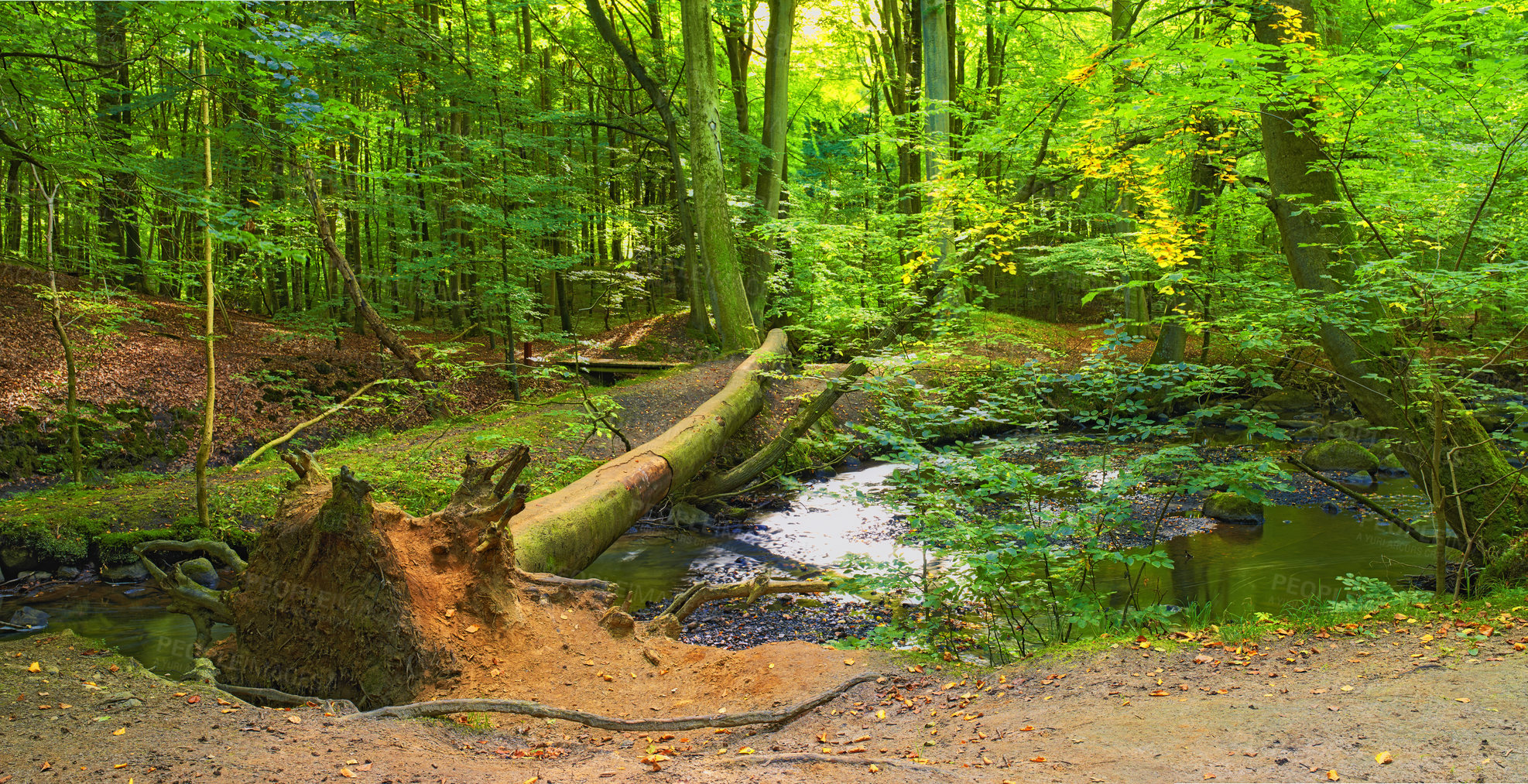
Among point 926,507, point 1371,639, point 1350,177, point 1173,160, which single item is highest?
point 1173,160

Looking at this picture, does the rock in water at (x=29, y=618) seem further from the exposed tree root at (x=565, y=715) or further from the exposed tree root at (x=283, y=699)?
the exposed tree root at (x=565, y=715)

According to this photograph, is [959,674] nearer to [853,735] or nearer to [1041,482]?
[853,735]

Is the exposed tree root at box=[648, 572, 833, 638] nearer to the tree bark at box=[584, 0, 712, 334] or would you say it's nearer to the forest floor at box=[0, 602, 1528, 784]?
the forest floor at box=[0, 602, 1528, 784]

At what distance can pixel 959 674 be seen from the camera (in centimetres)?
391

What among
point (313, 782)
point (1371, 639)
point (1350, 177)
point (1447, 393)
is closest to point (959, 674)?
point (1371, 639)

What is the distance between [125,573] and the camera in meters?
7.33

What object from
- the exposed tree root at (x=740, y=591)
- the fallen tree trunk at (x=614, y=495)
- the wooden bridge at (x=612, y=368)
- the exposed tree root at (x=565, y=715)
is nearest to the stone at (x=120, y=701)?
the exposed tree root at (x=565, y=715)

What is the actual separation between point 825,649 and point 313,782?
277cm

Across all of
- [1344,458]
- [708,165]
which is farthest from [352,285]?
[1344,458]

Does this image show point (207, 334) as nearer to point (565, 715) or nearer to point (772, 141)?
point (565, 715)

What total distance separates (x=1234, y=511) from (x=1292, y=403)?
8996 mm

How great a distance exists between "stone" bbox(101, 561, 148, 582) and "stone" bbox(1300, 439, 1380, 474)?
51.4 ft

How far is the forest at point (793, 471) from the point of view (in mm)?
3105

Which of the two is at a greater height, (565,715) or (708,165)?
(708,165)
